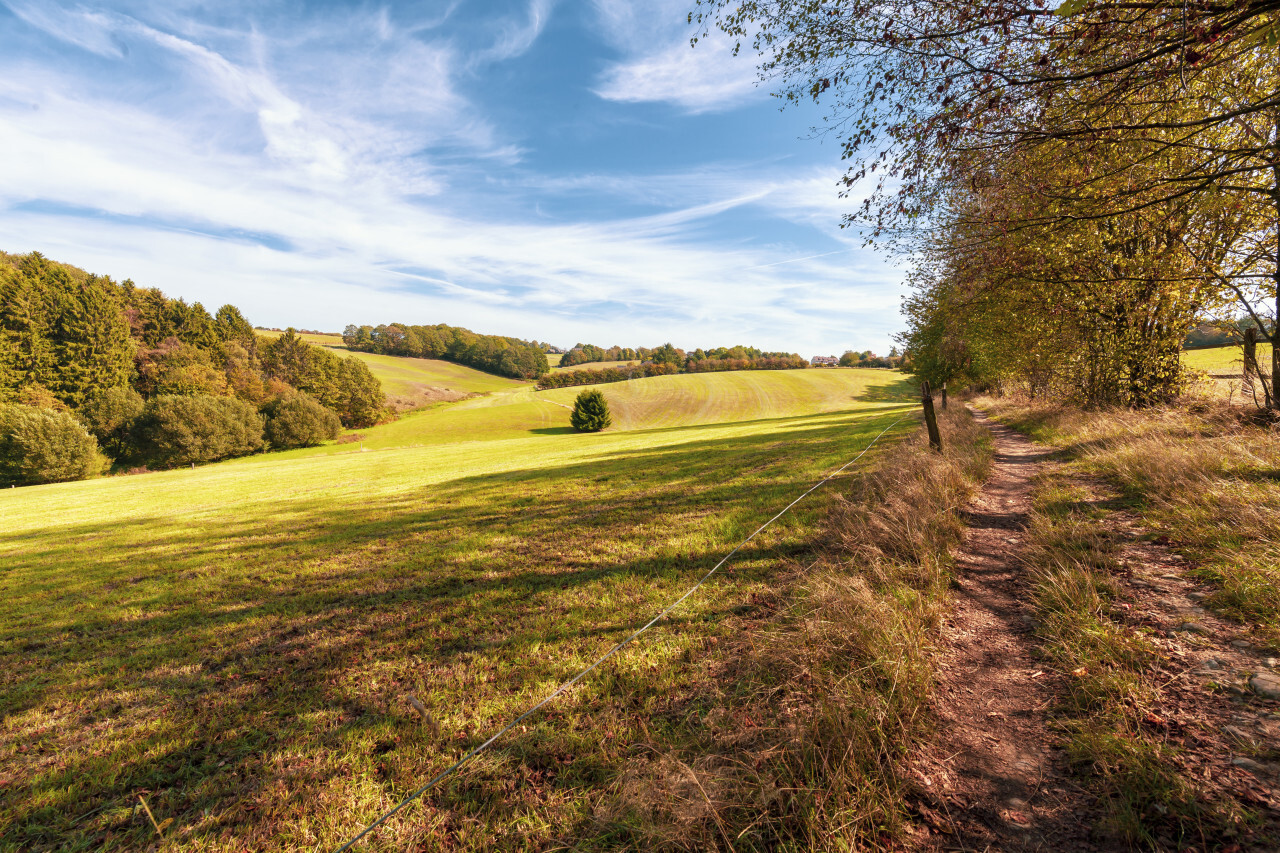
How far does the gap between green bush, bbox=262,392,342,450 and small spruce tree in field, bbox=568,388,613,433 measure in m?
32.2

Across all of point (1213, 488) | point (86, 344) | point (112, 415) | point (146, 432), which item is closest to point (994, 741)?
point (1213, 488)

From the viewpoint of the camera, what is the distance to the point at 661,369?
10119cm

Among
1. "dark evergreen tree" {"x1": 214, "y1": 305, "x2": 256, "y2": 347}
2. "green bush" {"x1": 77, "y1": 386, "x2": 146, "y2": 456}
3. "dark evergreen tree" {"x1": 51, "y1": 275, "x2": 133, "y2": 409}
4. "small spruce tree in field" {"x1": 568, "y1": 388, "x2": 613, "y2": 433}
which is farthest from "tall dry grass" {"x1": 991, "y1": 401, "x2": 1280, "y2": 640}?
"dark evergreen tree" {"x1": 214, "y1": 305, "x2": 256, "y2": 347}

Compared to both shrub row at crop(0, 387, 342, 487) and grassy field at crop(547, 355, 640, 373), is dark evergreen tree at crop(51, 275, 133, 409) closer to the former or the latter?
shrub row at crop(0, 387, 342, 487)

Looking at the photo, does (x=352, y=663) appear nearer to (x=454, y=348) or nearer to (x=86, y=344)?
(x=86, y=344)

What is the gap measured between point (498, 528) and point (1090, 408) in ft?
55.9

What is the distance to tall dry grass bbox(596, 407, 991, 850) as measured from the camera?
6.70ft

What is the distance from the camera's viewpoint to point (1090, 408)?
1315 centimetres

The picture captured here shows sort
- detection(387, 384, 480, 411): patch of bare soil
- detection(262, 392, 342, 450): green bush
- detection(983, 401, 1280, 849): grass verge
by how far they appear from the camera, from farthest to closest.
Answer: detection(387, 384, 480, 411): patch of bare soil → detection(262, 392, 342, 450): green bush → detection(983, 401, 1280, 849): grass verge

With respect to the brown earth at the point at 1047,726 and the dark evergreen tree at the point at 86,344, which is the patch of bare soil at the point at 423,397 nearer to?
the dark evergreen tree at the point at 86,344

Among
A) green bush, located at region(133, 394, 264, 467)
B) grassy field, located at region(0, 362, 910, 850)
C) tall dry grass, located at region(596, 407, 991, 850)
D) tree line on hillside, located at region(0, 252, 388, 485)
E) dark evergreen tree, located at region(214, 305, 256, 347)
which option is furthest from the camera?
dark evergreen tree, located at region(214, 305, 256, 347)

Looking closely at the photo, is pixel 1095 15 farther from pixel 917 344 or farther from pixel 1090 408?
pixel 917 344

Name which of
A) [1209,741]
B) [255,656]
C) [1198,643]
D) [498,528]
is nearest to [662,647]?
[1209,741]

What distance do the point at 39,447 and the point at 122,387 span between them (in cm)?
1702
